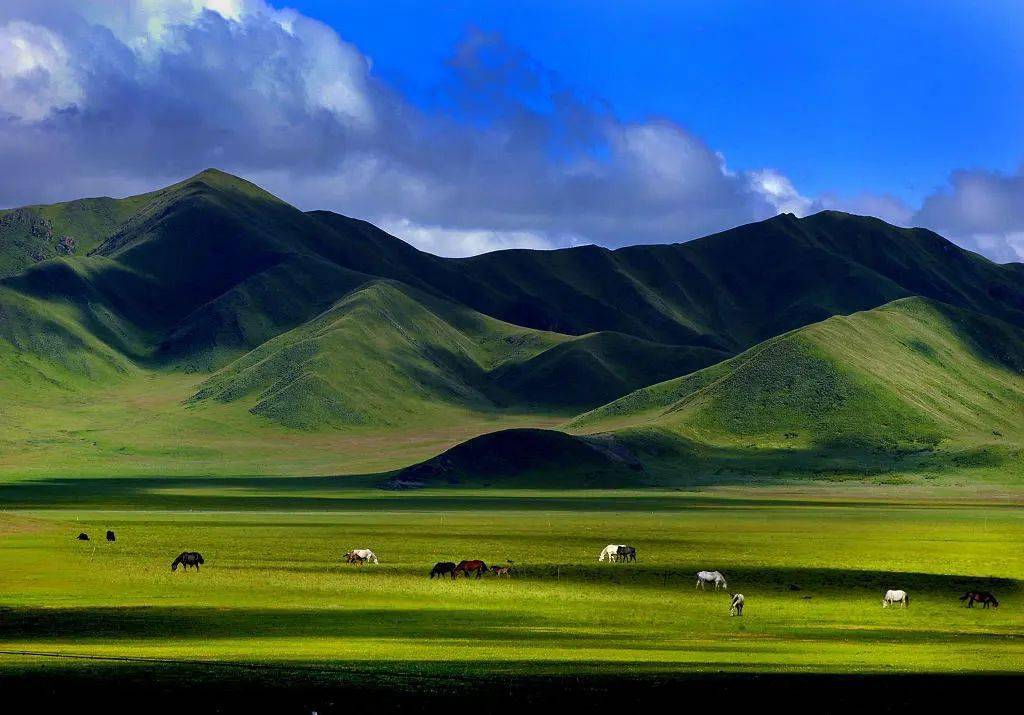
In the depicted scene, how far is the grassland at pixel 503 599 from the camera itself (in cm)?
4753

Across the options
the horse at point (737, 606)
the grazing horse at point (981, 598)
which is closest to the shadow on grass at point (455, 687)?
the horse at point (737, 606)

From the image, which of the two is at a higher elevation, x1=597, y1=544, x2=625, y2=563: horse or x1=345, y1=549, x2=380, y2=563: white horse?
x1=597, y1=544, x2=625, y2=563: horse

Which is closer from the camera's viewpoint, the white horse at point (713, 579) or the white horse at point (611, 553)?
the white horse at point (713, 579)

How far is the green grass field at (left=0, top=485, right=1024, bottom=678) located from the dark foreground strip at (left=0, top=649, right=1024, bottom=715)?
756mm

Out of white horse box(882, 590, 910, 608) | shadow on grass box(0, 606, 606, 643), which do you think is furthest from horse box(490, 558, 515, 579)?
white horse box(882, 590, 910, 608)

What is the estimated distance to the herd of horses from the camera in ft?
218

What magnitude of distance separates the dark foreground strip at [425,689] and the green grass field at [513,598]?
0.76 meters

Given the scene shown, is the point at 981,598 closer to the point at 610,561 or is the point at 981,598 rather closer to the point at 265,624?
the point at 610,561

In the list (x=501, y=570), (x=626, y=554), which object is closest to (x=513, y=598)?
(x=501, y=570)

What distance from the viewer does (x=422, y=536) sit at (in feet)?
359

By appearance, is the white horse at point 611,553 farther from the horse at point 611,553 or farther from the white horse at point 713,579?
the white horse at point 713,579

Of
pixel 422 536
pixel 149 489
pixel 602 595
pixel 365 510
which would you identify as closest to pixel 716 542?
pixel 422 536

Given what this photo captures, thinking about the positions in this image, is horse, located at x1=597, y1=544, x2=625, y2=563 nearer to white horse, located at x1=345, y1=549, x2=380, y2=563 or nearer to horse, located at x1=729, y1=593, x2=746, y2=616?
white horse, located at x1=345, y1=549, x2=380, y2=563

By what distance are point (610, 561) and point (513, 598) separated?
20190 millimetres
